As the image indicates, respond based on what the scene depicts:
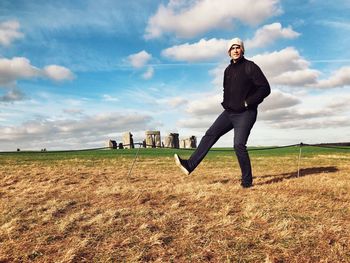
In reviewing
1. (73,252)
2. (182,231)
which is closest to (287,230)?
(182,231)

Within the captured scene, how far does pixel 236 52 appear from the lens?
7234 mm

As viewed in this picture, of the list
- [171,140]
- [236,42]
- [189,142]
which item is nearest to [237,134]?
[236,42]

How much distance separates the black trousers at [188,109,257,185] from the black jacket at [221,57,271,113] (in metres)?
0.17

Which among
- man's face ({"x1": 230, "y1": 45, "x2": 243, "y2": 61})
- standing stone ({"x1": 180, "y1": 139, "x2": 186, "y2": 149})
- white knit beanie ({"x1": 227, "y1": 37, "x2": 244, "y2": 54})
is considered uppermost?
white knit beanie ({"x1": 227, "y1": 37, "x2": 244, "y2": 54})

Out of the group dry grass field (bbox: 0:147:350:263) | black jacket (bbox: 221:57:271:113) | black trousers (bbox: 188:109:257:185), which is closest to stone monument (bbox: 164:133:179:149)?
black trousers (bbox: 188:109:257:185)

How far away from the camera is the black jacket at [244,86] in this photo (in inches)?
279

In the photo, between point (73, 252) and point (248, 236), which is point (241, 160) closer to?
point (248, 236)

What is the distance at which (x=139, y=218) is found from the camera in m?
5.08

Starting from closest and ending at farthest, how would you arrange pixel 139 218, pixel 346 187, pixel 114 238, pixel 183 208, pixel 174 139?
1. pixel 114 238
2. pixel 139 218
3. pixel 183 208
4. pixel 346 187
5. pixel 174 139

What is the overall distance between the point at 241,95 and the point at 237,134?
78 cm

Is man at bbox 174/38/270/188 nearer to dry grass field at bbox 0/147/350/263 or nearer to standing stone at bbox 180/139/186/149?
dry grass field at bbox 0/147/350/263

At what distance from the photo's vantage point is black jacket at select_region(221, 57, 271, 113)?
23.3 feet

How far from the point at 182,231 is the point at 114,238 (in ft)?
2.72

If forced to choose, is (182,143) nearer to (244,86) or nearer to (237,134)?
(237,134)
